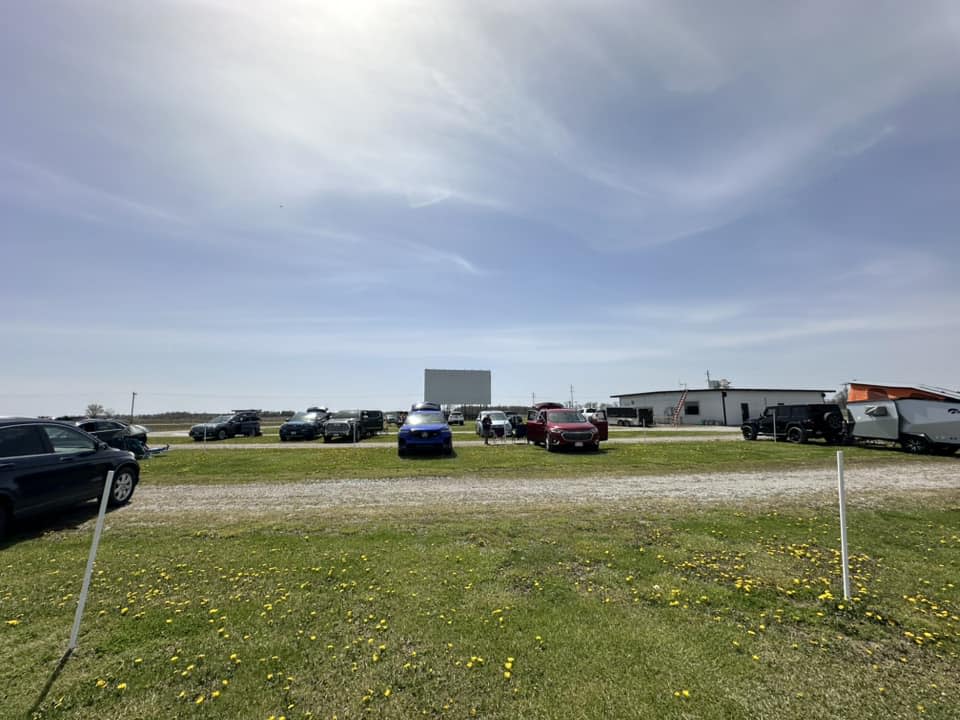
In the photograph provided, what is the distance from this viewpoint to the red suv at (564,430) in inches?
712

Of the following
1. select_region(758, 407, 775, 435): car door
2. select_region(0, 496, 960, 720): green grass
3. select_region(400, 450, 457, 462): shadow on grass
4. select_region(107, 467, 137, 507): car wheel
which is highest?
select_region(758, 407, 775, 435): car door

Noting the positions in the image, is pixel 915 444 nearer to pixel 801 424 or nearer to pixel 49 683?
pixel 801 424

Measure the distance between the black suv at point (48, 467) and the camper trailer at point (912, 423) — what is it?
28.0 meters

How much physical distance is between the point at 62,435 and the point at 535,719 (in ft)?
32.8

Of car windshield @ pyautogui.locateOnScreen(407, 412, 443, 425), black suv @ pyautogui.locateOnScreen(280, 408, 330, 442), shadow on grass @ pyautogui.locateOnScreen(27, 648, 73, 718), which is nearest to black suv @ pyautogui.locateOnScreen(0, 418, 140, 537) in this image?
shadow on grass @ pyautogui.locateOnScreen(27, 648, 73, 718)

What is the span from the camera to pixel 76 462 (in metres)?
7.89

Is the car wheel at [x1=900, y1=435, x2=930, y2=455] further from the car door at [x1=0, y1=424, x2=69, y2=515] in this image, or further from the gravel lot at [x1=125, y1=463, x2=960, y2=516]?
the car door at [x1=0, y1=424, x2=69, y2=515]

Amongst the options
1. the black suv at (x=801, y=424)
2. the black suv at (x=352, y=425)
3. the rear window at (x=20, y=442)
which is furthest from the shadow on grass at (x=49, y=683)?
the black suv at (x=801, y=424)

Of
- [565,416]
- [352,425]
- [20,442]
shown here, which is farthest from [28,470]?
[352,425]

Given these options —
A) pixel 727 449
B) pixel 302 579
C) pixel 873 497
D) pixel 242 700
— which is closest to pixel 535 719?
pixel 242 700

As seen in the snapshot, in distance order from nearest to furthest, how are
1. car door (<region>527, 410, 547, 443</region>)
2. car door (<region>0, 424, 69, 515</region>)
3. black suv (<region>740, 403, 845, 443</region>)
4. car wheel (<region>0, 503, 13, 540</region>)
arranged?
car wheel (<region>0, 503, 13, 540</region>), car door (<region>0, 424, 69, 515</region>), car door (<region>527, 410, 547, 443</region>), black suv (<region>740, 403, 845, 443</region>)

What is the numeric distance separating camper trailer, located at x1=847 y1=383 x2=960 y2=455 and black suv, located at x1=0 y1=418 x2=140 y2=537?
2805 centimetres

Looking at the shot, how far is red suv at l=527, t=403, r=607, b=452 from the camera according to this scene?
59.4 ft

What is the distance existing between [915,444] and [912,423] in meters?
0.90
